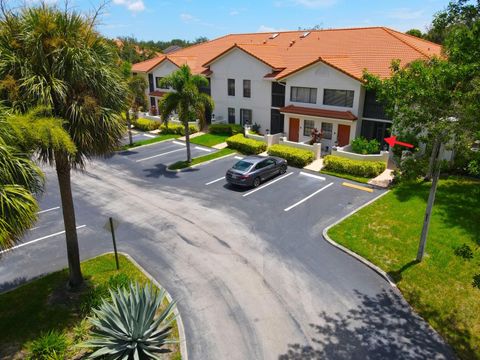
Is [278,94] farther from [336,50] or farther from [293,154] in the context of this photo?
[293,154]

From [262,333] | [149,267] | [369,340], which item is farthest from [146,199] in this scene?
[369,340]

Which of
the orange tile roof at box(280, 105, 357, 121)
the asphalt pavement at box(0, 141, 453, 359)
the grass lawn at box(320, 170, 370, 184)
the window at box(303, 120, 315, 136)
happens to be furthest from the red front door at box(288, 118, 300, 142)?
the asphalt pavement at box(0, 141, 453, 359)

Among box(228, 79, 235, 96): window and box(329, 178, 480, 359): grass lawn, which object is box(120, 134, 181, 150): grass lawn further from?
box(329, 178, 480, 359): grass lawn

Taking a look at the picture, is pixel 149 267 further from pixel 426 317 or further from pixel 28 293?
pixel 426 317

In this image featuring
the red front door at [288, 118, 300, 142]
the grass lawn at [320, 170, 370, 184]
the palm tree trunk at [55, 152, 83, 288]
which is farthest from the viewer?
the red front door at [288, 118, 300, 142]

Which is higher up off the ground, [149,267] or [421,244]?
[421,244]

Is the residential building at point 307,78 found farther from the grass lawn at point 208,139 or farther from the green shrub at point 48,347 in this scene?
the green shrub at point 48,347

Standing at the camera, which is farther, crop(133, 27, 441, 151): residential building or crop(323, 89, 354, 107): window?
crop(323, 89, 354, 107): window
